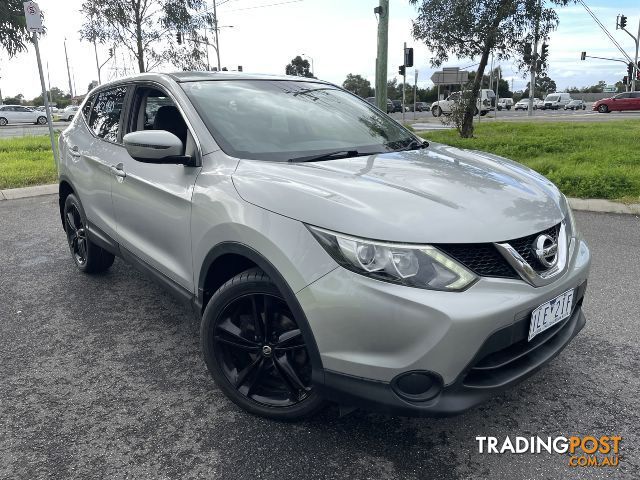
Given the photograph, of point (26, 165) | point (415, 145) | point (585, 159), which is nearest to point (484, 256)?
point (415, 145)

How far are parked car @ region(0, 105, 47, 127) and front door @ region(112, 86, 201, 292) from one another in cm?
3509

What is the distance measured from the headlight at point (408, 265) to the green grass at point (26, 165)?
8.24m

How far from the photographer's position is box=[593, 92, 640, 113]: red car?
33562mm

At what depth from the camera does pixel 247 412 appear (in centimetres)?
242

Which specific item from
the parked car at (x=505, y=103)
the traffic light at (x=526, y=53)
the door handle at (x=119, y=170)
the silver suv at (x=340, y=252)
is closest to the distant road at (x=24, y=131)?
the traffic light at (x=526, y=53)

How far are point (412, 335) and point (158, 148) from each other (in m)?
1.55

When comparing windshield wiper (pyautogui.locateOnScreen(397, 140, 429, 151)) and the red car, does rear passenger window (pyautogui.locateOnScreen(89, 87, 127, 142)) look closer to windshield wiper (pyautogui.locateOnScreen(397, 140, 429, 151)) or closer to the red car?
windshield wiper (pyautogui.locateOnScreen(397, 140, 429, 151))

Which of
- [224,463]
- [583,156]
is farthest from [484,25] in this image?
[224,463]

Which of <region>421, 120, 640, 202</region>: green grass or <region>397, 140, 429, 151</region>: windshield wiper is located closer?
<region>397, 140, 429, 151</region>: windshield wiper

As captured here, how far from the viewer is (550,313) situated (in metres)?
2.11

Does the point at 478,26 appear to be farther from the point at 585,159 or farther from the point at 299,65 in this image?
the point at 299,65

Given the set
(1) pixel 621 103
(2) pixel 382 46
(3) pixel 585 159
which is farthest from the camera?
(1) pixel 621 103

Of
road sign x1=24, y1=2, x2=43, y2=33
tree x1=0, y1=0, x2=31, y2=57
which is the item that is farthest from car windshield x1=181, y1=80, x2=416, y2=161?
tree x1=0, y1=0, x2=31, y2=57

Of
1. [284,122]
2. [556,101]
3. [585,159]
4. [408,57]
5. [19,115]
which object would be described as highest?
[408,57]
